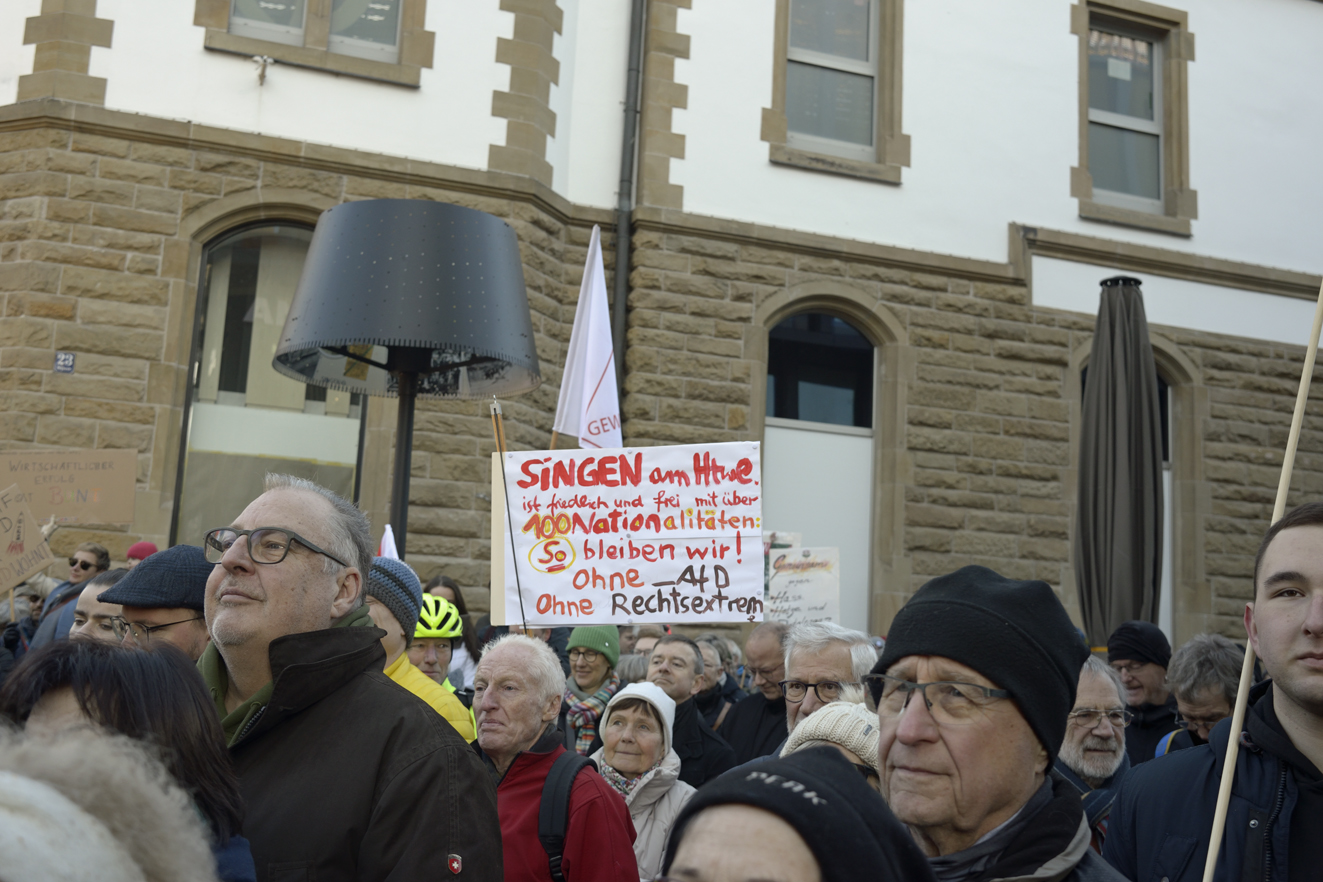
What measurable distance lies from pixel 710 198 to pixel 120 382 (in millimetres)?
5306

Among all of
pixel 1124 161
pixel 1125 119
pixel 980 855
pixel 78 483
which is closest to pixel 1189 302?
pixel 1124 161

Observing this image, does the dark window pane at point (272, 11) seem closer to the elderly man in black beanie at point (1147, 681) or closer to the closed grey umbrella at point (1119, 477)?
the closed grey umbrella at point (1119, 477)

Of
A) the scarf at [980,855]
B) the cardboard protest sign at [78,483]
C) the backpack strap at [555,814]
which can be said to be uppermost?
the cardboard protest sign at [78,483]

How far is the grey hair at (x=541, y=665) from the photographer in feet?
13.5

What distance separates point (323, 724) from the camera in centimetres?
249

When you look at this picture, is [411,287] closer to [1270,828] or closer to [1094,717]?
[1094,717]

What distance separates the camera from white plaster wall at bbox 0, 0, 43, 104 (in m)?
9.36

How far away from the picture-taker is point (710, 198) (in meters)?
11.1

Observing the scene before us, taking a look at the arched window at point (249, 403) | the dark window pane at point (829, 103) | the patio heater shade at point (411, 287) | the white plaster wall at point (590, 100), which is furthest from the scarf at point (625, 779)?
the dark window pane at point (829, 103)

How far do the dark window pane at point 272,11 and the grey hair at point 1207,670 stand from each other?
8.73m

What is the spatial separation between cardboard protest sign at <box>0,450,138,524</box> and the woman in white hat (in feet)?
13.0

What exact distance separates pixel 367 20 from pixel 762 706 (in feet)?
24.0

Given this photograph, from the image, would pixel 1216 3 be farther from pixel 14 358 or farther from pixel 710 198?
pixel 14 358

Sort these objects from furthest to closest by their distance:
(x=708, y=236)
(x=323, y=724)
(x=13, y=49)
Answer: (x=708, y=236)
(x=13, y=49)
(x=323, y=724)
